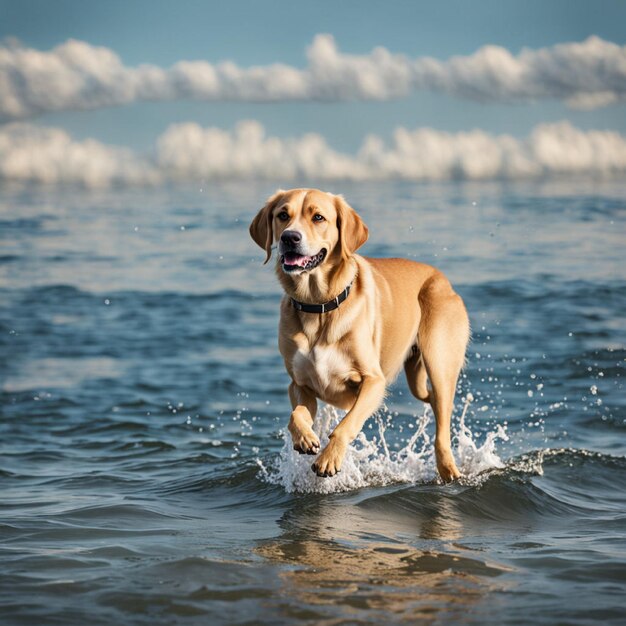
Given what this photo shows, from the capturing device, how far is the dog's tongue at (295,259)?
7.09 meters

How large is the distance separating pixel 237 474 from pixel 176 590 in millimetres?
3446

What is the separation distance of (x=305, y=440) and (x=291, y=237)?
138 cm

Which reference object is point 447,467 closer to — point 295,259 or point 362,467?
point 362,467

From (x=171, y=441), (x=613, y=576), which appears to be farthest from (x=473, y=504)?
(x=171, y=441)

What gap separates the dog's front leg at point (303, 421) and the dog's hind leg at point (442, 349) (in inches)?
45.9

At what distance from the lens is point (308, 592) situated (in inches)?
234

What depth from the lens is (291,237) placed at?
704cm

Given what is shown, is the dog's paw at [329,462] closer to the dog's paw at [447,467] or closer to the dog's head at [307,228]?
the dog's head at [307,228]

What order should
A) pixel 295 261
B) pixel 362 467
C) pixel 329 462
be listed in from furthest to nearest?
pixel 362 467
pixel 295 261
pixel 329 462

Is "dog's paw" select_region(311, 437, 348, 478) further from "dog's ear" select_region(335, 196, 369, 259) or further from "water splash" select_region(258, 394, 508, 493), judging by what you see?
"water splash" select_region(258, 394, 508, 493)

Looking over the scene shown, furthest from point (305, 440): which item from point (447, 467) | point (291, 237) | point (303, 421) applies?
point (447, 467)

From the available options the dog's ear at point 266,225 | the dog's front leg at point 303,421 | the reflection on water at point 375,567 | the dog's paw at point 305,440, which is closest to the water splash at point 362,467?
the reflection on water at point 375,567

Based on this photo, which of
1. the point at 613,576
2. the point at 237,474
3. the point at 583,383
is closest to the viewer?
the point at 613,576

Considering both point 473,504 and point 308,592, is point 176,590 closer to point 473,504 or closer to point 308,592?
point 308,592
